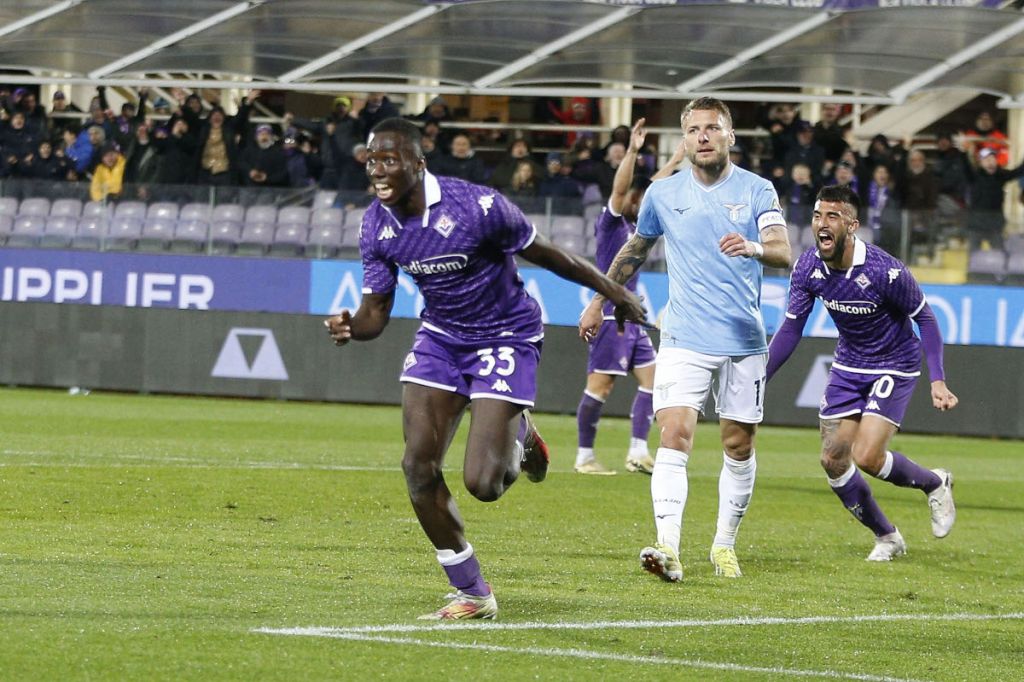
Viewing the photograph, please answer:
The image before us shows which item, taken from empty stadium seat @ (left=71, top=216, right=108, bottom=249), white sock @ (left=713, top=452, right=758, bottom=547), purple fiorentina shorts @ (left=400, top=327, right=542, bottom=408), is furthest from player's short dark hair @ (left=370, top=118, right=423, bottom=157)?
empty stadium seat @ (left=71, top=216, right=108, bottom=249)

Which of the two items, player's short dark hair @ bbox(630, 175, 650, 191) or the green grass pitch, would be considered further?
player's short dark hair @ bbox(630, 175, 650, 191)

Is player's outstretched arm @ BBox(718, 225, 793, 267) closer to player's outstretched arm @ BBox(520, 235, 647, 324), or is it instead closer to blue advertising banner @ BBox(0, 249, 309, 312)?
player's outstretched arm @ BBox(520, 235, 647, 324)

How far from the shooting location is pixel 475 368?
7.48 meters

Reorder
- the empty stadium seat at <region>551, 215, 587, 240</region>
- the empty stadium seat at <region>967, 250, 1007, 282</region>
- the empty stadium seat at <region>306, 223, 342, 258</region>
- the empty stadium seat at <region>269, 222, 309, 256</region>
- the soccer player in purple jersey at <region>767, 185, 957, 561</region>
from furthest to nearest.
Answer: the empty stadium seat at <region>269, 222, 309, 256</region> < the empty stadium seat at <region>306, 223, 342, 258</region> < the empty stadium seat at <region>551, 215, 587, 240</region> < the empty stadium seat at <region>967, 250, 1007, 282</region> < the soccer player in purple jersey at <region>767, 185, 957, 561</region>

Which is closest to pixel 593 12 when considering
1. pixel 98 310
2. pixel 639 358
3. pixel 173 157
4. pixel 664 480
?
pixel 173 157

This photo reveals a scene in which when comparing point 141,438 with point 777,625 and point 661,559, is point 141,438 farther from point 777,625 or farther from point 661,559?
point 777,625

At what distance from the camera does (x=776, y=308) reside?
70.9ft

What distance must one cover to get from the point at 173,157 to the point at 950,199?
1024cm

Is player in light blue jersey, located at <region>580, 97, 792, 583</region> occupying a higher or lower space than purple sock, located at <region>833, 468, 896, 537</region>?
higher

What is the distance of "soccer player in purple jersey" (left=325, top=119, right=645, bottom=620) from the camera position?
7230mm

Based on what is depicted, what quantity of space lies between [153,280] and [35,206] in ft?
6.03

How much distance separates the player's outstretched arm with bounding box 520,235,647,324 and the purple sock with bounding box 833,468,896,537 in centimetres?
347

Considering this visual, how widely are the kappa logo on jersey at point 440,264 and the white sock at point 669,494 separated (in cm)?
203

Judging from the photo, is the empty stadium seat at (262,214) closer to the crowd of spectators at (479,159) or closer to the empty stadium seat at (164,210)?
the crowd of spectators at (479,159)
